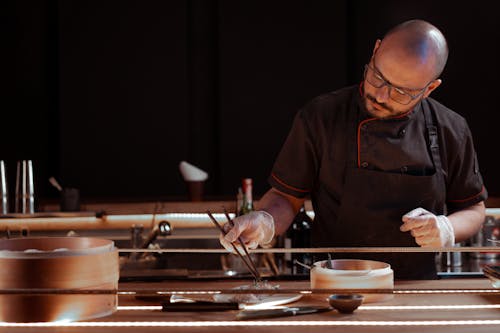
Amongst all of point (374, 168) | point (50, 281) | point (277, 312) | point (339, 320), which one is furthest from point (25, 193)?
point (339, 320)

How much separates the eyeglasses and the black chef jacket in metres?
0.23

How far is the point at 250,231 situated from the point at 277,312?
548 mm

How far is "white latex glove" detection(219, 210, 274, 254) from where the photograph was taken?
1958 millimetres

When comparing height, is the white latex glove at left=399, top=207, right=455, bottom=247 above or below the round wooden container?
above

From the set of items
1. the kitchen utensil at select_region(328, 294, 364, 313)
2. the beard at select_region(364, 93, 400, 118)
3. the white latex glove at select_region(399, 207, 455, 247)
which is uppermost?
the beard at select_region(364, 93, 400, 118)

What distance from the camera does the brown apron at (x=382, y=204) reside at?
262cm

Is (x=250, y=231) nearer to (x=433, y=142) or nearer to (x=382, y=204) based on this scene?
(x=382, y=204)

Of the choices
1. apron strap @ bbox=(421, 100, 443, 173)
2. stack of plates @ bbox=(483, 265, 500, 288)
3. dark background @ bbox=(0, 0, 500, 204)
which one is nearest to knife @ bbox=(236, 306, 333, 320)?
stack of plates @ bbox=(483, 265, 500, 288)

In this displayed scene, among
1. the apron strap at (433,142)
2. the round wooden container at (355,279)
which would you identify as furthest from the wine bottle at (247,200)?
the round wooden container at (355,279)

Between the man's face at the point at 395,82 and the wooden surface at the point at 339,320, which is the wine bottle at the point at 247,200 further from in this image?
the wooden surface at the point at 339,320

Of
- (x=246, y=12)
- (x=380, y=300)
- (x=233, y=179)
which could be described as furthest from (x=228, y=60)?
(x=380, y=300)

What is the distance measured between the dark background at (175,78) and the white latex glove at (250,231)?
332 centimetres

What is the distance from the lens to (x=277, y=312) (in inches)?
62.2

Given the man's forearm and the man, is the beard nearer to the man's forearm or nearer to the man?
the man
